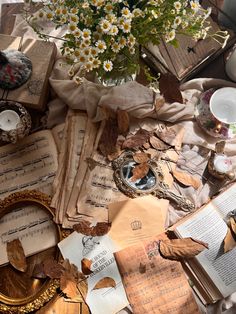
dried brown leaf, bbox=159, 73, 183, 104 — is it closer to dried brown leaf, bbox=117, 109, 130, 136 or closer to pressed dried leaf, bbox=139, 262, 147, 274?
dried brown leaf, bbox=117, 109, 130, 136

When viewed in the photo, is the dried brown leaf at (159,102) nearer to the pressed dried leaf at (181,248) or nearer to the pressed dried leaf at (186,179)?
the pressed dried leaf at (186,179)

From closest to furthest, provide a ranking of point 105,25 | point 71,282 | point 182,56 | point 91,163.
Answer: point 105,25 < point 71,282 < point 91,163 < point 182,56

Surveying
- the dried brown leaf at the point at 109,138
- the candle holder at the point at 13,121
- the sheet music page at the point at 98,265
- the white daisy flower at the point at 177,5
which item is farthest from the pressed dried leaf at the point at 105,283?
the white daisy flower at the point at 177,5

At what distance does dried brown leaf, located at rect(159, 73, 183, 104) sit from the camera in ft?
3.68

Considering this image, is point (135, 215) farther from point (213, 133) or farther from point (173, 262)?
point (213, 133)

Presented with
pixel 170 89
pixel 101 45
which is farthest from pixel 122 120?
pixel 101 45

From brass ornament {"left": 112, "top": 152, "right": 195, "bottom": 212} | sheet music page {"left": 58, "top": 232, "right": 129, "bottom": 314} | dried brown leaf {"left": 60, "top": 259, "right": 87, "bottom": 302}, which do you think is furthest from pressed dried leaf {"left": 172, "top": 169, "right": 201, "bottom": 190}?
dried brown leaf {"left": 60, "top": 259, "right": 87, "bottom": 302}

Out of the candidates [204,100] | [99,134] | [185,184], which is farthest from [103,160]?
[204,100]

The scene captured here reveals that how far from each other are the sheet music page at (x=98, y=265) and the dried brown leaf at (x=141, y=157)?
0.72 ft

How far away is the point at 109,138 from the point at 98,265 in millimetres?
335

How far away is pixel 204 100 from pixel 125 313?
Answer: 62 centimetres

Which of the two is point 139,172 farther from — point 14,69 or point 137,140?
point 14,69

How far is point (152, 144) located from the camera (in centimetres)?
112

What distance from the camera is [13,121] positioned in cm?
110
